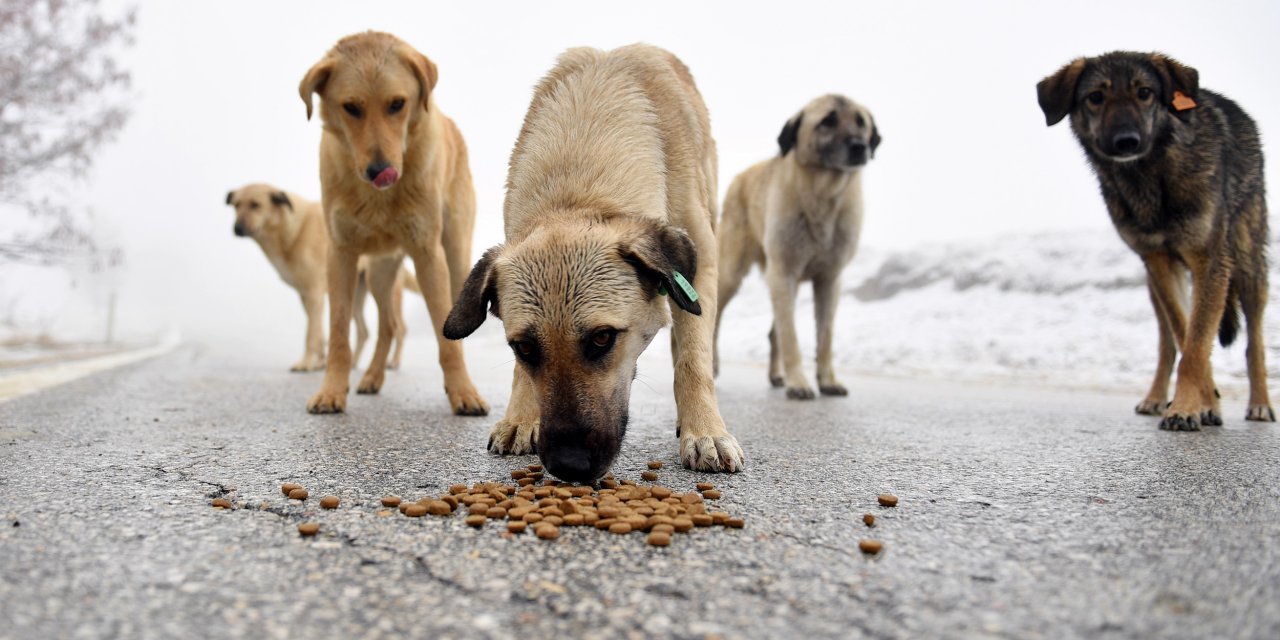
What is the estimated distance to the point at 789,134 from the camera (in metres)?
7.44

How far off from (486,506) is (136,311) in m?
140

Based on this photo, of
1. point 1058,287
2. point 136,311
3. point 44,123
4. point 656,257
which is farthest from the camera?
point 136,311

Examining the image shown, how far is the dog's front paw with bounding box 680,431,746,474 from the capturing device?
9.57ft

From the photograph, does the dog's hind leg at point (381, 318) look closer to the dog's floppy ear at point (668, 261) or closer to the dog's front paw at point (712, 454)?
the dog's floppy ear at point (668, 261)

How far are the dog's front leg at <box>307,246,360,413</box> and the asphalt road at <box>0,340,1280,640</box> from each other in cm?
103

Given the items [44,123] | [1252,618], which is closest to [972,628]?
[1252,618]

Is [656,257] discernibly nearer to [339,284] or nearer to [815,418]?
[815,418]

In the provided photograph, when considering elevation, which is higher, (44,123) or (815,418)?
(44,123)

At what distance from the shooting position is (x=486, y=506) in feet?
7.09

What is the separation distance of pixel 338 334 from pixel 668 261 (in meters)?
2.93

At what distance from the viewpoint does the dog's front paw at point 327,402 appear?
4.68m

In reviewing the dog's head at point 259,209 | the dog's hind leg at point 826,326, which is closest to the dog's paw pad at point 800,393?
the dog's hind leg at point 826,326

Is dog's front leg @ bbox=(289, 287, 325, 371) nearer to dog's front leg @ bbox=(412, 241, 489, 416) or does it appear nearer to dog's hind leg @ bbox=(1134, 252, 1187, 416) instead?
dog's front leg @ bbox=(412, 241, 489, 416)

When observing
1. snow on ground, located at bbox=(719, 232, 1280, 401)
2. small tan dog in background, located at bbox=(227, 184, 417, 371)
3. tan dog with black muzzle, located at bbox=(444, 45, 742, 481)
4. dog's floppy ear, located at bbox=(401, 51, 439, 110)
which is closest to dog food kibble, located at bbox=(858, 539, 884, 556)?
tan dog with black muzzle, located at bbox=(444, 45, 742, 481)
